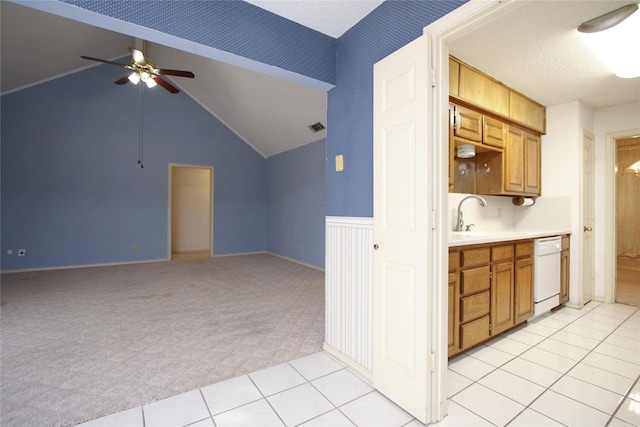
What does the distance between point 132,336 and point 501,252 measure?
10.5 ft

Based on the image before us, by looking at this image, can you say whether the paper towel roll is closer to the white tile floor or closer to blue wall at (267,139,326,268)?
the white tile floor

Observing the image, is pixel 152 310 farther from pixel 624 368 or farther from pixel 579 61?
pixel 579 61

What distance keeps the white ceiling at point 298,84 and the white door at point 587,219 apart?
1.86 ft

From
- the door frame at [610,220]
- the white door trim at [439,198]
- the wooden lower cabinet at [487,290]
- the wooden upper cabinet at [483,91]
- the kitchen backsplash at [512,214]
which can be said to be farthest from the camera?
the door frame at [610,220]

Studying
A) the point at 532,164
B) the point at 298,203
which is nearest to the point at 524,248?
the point at 532,164

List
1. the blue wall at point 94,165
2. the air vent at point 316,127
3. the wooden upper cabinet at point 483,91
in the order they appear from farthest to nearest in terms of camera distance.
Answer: the air vent at point 316,127 → the blue wall at point 94,165 → the wooden upper cabinet at point 483,91

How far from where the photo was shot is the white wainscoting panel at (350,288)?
1894 millimetres

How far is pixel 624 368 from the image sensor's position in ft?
6.59

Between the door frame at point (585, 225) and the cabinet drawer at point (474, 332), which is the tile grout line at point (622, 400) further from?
the door frame at point (585, 225)

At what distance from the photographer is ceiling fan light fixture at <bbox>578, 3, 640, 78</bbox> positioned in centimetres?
186

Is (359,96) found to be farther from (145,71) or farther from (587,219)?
(587,219)

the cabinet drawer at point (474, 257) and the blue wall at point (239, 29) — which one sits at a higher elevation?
the blue wall at point (239, 29)

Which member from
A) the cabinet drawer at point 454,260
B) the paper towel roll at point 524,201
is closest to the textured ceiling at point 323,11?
the cabinet drawer at point 454,260

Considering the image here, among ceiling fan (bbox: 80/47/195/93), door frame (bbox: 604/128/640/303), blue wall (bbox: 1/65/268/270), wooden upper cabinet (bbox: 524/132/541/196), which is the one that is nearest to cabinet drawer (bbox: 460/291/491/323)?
wooden upper cabinet (bbox: 524/132/541/196)
